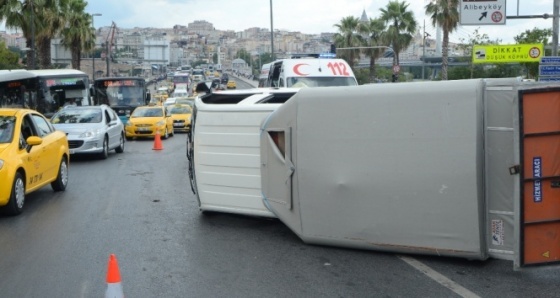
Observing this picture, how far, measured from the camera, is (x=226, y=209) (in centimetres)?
954

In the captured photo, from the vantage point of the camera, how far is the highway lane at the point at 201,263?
6.45 m

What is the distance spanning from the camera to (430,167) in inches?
278

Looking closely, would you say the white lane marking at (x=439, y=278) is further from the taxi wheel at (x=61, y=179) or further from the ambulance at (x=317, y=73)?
the ambulance at (x=317, y=73)

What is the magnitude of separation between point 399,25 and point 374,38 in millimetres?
4517

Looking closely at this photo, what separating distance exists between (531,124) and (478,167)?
2.42ft

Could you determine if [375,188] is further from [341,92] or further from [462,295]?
[462,295]

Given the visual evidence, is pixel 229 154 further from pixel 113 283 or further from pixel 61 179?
pixel 61 179

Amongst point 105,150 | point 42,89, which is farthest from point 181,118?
point 105,150

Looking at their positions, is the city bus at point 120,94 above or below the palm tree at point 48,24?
below

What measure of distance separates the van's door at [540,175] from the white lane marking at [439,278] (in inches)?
23.8

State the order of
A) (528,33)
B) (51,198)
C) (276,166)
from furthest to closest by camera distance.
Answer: (528,33)
(51,198)
(276,166)

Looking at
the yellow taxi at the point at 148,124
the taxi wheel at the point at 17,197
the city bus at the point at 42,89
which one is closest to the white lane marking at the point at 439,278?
the taxi wheel at the point at 17,197

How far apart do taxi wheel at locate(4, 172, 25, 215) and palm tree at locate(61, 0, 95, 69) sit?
3833cm

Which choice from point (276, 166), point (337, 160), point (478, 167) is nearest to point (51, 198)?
point (276, 166)
